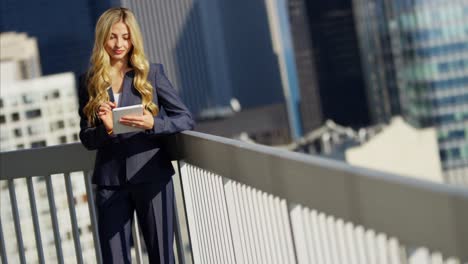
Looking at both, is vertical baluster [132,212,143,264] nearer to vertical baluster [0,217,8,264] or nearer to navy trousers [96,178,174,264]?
navy trousers [96,178,174,264]

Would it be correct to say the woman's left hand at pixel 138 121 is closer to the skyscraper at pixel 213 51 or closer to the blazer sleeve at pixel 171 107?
Answer: the blazer sleeve at pixel 171 107

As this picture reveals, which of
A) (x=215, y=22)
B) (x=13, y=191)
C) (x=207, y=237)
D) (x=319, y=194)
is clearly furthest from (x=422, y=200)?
(x=215, y=22)

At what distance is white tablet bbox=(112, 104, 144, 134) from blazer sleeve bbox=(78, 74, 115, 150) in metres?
0.11

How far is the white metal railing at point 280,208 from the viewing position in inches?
52.7

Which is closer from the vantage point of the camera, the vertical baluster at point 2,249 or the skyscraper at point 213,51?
the vertical baluster at point 2,249

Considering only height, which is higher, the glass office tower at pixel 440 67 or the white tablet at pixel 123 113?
the white tablet at pixel 123 113

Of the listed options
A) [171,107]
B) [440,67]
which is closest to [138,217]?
[171,107]

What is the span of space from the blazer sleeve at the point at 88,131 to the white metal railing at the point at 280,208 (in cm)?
25

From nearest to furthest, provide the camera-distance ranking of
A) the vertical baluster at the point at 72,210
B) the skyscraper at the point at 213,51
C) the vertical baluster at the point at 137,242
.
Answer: the vertical baluster at the point at 137,242
the vertical baluster at the point at 72,210
the skyscraper at the point at 213,51

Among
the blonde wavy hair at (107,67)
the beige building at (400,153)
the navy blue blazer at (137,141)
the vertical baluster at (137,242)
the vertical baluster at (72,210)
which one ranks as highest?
the blonde wavy hair at (107,67)

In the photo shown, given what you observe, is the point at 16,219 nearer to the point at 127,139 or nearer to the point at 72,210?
the point at 72,210

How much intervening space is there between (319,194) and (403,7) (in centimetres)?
8048

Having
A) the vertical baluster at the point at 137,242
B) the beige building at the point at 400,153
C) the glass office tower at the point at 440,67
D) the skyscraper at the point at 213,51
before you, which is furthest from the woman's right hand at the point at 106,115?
the glass office tower at the point at 440,67

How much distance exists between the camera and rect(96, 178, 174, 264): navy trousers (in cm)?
287
